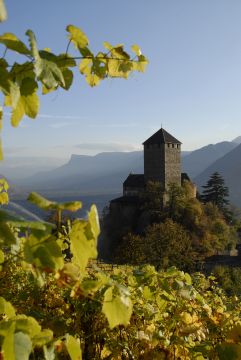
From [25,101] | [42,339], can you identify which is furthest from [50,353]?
[25,101]

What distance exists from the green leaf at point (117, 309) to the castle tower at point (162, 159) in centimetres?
5101

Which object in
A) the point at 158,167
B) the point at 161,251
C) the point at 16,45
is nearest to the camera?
the point at 16,45

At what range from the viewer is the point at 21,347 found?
1027 millimetres

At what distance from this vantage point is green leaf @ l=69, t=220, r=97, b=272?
1124 mm

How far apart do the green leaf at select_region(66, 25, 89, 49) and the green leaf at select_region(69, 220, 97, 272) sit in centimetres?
66

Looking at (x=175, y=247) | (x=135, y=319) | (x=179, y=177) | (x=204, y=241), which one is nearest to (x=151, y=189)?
(x=179, y=177)

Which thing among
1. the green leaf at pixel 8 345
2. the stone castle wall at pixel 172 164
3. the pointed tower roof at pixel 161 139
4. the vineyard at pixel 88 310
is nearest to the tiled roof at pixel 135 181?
the stone castle wall at pixel 172 164

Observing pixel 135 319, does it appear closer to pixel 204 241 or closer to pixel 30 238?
pixel 30 238

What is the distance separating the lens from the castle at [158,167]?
53.2m

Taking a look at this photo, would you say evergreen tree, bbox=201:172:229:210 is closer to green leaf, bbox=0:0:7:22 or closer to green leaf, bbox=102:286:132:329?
green leaf, bbox=102:286:132:329

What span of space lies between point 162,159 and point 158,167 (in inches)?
49.8

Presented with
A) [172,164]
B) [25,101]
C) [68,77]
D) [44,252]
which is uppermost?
[68,77]

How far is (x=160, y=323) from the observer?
311 cm

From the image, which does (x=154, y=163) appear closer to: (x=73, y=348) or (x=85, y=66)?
(x=85, y=66)
